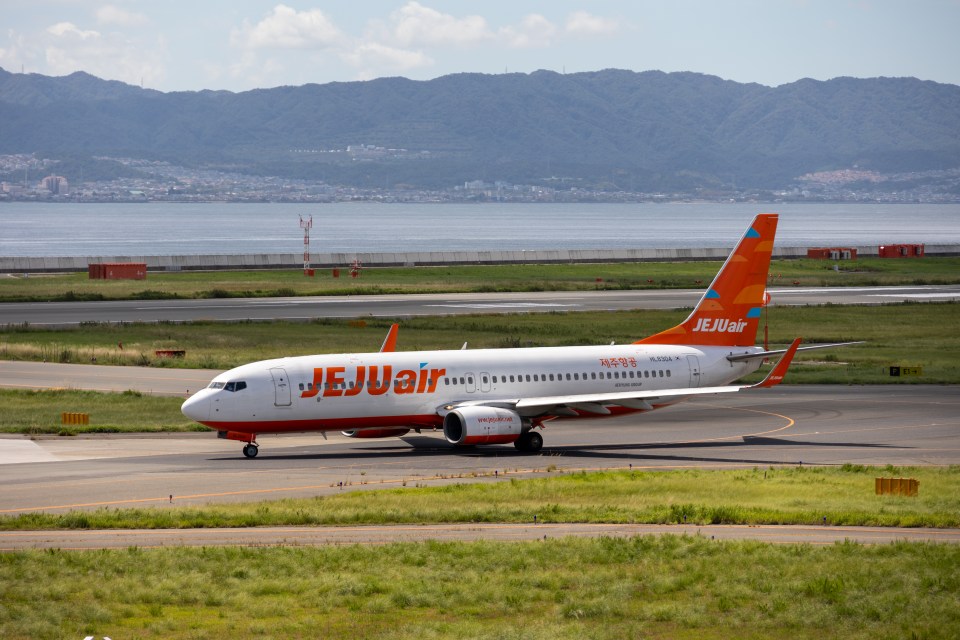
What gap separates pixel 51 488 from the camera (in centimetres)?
3919

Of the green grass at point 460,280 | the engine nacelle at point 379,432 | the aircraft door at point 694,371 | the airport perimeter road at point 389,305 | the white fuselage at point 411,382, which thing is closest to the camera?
the white fuselage at point 411,382

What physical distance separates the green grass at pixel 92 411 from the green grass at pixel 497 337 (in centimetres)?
1152

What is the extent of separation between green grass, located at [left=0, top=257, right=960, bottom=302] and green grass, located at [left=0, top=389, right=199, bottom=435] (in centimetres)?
5486

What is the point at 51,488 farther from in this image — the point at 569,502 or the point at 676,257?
the point at 676,257

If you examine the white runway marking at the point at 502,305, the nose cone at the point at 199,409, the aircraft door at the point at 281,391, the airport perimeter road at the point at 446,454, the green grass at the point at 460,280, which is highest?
the green grass at the point at 460,280

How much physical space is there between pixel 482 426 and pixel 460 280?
96.9 m

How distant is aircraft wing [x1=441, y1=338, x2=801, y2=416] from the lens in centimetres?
4975

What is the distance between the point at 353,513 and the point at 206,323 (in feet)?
203

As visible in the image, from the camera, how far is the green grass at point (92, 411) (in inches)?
2092

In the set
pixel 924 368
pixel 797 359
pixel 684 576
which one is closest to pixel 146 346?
pixel 797 359

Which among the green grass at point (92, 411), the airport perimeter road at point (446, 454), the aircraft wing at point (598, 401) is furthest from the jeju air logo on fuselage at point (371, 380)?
the green grass at point (92, 411)

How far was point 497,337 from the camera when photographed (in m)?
85.4

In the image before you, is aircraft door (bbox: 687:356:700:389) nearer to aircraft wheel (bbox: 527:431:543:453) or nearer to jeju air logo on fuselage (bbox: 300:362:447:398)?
aircraft wheel (bbox: 527:431:543:453)

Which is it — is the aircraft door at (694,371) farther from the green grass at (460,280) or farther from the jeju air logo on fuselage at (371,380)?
the green grass at (460,280)
